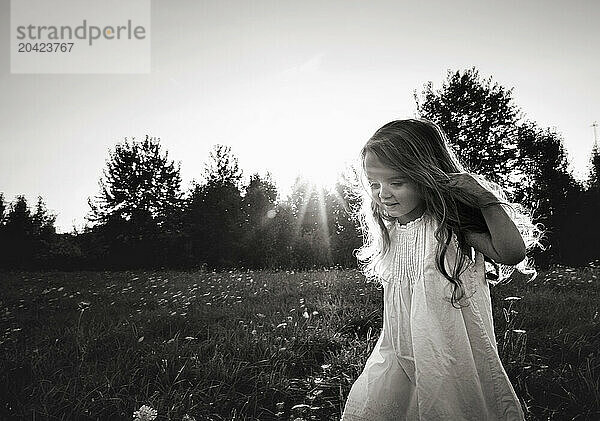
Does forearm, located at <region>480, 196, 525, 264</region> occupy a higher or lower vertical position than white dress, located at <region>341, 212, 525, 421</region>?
higher

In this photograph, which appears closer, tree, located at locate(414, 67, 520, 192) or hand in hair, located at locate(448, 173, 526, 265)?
hand in hair, located at locate(448, 173, 526, 265)

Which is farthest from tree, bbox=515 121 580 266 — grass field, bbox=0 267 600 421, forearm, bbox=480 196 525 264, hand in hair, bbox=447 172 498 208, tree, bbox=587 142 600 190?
forearm, bbox=480 196 525 264

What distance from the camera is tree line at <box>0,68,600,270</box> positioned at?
287 inches

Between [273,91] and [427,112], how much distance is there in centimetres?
436

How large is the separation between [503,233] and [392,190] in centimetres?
41

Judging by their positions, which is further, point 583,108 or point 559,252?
point 559,252

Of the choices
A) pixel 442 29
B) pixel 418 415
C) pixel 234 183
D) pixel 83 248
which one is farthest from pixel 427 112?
pixel 418 415

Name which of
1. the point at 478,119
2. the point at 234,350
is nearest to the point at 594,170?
the point at 478,119

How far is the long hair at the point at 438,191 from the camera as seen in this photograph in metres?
1.36

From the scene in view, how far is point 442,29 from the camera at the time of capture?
15.9 ft

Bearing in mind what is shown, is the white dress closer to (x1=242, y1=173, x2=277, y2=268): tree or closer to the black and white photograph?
the black and white photograph

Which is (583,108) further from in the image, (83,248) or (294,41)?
(83,248)

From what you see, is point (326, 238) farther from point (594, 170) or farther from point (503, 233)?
point (503, 233)

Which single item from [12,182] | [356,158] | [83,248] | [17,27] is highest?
[17,27]
